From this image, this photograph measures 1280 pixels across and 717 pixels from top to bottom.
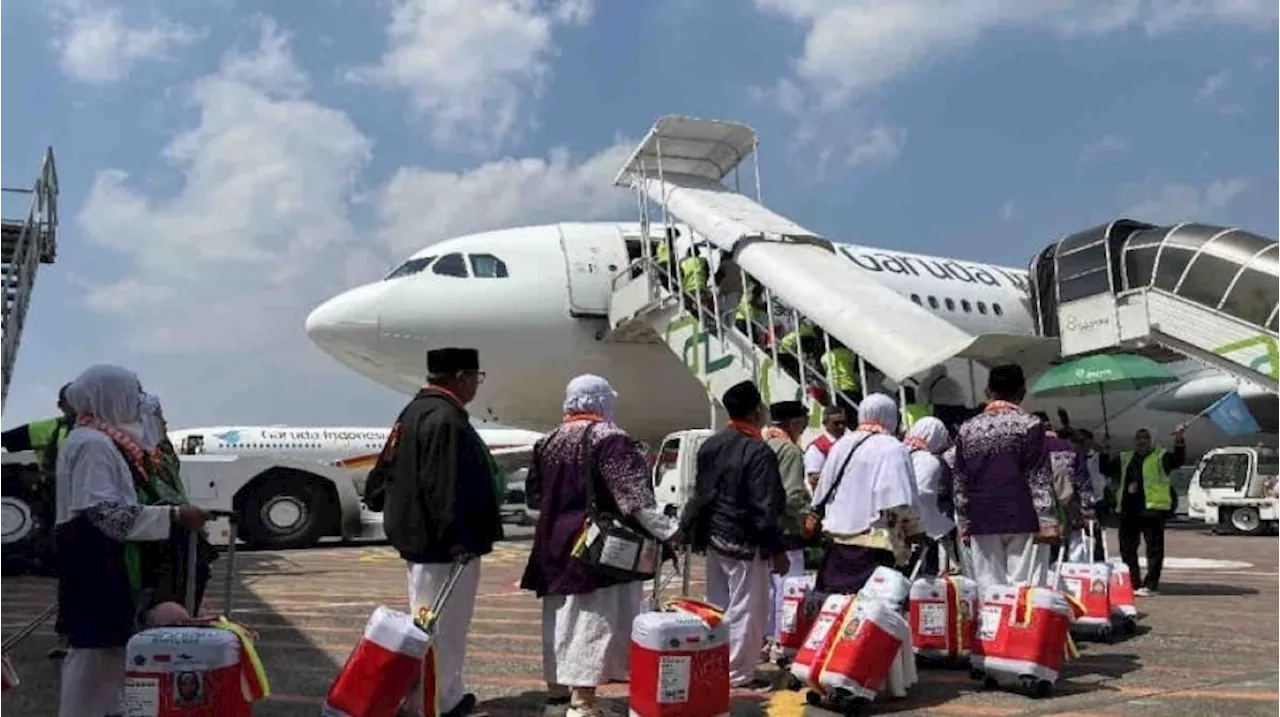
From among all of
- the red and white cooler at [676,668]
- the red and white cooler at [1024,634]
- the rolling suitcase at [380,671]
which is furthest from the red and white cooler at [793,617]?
the rolling suitcase at [380,671]

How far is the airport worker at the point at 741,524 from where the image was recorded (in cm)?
510

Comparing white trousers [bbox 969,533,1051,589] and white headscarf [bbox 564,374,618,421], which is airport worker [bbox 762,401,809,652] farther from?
white headscarf [bbox 564,374,618,421]

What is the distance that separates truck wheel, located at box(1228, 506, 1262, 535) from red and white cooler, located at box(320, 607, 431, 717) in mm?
18107

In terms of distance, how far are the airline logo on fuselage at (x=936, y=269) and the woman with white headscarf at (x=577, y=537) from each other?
12.5 meters

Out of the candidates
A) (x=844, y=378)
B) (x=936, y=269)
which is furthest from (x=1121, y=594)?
(x=936, y=269)

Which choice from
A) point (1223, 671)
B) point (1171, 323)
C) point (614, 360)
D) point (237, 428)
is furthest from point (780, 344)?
point (237, 428)

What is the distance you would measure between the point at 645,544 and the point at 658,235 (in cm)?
1195

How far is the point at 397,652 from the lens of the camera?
157 inches

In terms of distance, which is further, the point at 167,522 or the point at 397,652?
the point at 397,652

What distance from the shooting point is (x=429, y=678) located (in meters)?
4.14

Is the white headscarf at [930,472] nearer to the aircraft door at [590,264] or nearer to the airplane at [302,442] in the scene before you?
the aircraft door at [590,264]

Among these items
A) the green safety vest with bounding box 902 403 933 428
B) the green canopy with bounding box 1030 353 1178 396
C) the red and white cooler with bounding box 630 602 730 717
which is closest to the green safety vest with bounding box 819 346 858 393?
the green safety vest with bounding box 902 403 933 428

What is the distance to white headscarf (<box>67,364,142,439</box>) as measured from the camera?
368cm

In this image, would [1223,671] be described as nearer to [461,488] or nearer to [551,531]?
[551,531]
